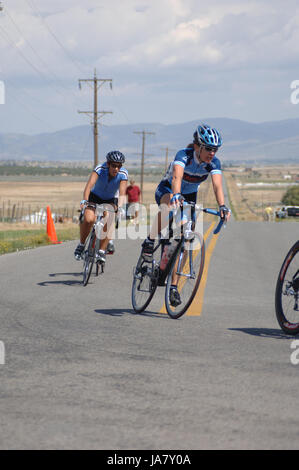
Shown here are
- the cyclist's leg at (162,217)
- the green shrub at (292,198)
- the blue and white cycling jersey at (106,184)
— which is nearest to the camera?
the cyclist's leg at (162,217)

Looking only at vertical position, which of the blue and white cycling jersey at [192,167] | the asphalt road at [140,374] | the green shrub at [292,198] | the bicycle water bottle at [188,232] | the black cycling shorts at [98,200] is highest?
the blue and white cycling jersey at [192,167]

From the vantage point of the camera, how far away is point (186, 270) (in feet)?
25.0

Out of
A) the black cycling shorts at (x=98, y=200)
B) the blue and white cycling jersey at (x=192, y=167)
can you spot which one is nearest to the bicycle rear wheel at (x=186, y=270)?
the blue and white cycling jersey at (x=192, y=167)

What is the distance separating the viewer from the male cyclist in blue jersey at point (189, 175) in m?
7.47

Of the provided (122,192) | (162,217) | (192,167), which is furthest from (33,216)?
(192,167)

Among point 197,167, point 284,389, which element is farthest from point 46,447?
point 197,167

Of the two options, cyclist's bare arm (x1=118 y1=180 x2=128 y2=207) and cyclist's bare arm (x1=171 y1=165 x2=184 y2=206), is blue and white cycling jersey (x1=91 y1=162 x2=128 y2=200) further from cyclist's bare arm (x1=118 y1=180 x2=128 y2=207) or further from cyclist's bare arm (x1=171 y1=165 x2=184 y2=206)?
cyclist's bare arm (x1=171 y1=165 x2=184 y2=206)

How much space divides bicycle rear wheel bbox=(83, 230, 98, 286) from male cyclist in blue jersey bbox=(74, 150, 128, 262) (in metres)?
0.15

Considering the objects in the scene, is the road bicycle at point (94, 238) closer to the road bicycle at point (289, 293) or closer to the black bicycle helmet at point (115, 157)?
the black bicycle helmet at point (115, 157)

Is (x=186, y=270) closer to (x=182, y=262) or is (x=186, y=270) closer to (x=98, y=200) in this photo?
(x=182, y=262)

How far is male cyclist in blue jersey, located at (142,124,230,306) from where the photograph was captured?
747 cm

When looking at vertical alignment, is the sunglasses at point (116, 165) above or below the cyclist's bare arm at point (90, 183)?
above

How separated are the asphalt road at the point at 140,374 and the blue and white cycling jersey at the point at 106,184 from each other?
1.91 metres

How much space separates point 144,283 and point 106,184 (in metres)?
3.51
